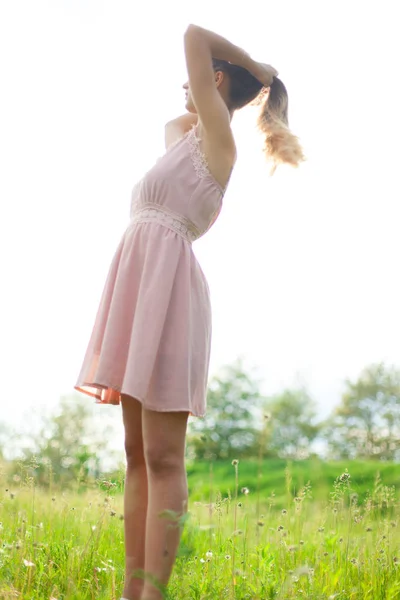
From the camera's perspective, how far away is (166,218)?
2439mm

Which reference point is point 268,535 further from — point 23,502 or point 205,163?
point 205,163

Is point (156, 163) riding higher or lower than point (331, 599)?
higher

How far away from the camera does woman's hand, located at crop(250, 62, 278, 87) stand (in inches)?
106

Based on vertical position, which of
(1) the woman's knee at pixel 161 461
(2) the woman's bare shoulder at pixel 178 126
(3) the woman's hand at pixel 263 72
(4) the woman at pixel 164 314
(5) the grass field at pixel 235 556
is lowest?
(5) the grass field at pixel 235 556

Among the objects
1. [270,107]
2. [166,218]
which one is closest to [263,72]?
[270,107]

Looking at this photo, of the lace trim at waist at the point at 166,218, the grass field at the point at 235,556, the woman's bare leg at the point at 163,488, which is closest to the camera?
the woman's bare leg at the point at 163,488

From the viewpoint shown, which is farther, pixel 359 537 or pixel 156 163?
pixel 359 537

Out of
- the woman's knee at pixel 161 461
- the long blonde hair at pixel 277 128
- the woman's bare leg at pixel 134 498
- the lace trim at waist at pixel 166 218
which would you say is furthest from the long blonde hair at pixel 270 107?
the woman's knee at pixel 161 461

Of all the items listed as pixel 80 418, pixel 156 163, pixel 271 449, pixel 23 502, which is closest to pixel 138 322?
pixel 156 163

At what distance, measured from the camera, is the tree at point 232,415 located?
1611 centimetres

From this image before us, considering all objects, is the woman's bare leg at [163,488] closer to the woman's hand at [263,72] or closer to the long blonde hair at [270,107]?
the long blonde hair at [270,107]

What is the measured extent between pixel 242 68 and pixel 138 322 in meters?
1.08

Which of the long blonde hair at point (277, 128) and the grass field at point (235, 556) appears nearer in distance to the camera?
the grass field at point (235, 556)

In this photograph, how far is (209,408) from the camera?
17.0m
